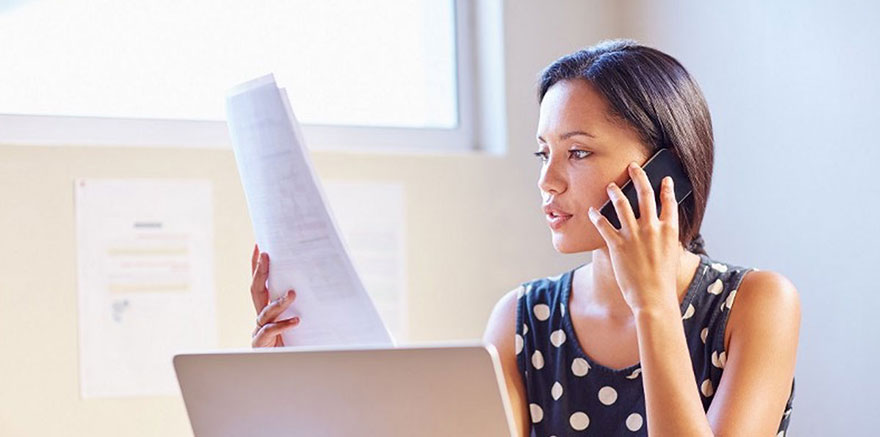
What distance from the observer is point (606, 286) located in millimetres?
1633

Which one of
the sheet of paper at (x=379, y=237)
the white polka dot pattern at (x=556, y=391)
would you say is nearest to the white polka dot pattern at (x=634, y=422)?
the white polka dot pattern at (x=556, y=391)

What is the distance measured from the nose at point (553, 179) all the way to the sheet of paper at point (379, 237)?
82 centimetres

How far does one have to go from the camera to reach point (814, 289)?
1.99 m

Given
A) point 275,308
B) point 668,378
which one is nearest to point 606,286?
point 668,378

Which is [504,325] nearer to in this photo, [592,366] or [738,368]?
[592,366]

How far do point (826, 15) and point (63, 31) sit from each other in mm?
1462

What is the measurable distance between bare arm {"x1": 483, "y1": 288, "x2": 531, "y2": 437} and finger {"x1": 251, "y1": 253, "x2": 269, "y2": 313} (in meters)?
0.42

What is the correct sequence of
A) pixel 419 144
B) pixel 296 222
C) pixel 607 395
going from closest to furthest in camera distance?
pixel 296 222, pixel 607 395, pixel 419 144

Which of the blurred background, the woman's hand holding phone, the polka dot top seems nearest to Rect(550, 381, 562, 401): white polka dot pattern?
the polka dot top

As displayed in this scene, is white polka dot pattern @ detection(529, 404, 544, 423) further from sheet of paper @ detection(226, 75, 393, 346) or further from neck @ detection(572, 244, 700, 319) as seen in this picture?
sheet of paper @ detection(226, 75, 393, 346)

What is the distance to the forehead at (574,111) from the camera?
1.47 meters

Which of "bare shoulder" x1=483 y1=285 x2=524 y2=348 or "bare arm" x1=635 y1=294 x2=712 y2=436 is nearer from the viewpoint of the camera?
"bare arm" x1=635 y1=294 x2=712 y2=436

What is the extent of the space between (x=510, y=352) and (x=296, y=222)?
0.54m

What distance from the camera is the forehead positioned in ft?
4.83
